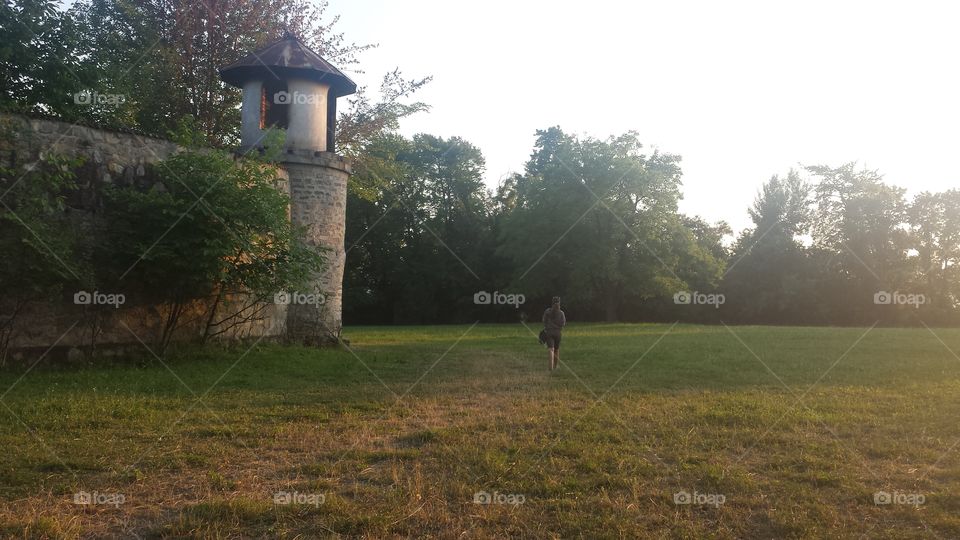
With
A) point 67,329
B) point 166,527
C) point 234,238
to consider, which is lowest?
point 166,527

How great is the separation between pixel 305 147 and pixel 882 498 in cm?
1471

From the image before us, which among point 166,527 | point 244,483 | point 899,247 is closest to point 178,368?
point 244,483

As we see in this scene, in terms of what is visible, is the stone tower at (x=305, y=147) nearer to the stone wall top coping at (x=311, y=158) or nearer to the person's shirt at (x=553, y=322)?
the stone wall top coping at (x=311, y=158)

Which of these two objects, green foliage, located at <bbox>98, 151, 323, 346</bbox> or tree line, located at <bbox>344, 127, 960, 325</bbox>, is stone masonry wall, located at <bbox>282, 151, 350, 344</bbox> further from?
tree line, located at <bbox>344, 127, 960, 325</bbox>

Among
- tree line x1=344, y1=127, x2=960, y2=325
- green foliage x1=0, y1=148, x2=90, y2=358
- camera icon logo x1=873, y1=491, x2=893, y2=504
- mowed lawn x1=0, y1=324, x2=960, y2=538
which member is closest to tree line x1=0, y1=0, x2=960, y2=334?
tree line x1=344, y1=127, x2=960, y2=325

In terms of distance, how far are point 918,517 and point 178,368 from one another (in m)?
11.1

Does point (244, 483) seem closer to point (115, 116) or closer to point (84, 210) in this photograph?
point (84, 210)

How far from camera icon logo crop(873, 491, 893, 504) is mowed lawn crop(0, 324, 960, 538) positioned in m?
0.05

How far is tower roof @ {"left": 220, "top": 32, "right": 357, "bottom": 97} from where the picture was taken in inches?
664

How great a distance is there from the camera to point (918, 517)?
4.98 meters

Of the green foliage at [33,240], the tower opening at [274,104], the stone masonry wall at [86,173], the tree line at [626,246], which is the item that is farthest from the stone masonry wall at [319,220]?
the tree line at [626,246]

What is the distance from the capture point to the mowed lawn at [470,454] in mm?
4836

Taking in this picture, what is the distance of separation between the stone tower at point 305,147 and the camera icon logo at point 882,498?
1315cm

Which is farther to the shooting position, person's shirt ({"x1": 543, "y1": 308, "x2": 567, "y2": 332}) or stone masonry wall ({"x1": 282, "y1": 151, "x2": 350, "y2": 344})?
stone masonry wall ({"x1": 282, "y1": 151, "x2": 350, "y2": 344})
